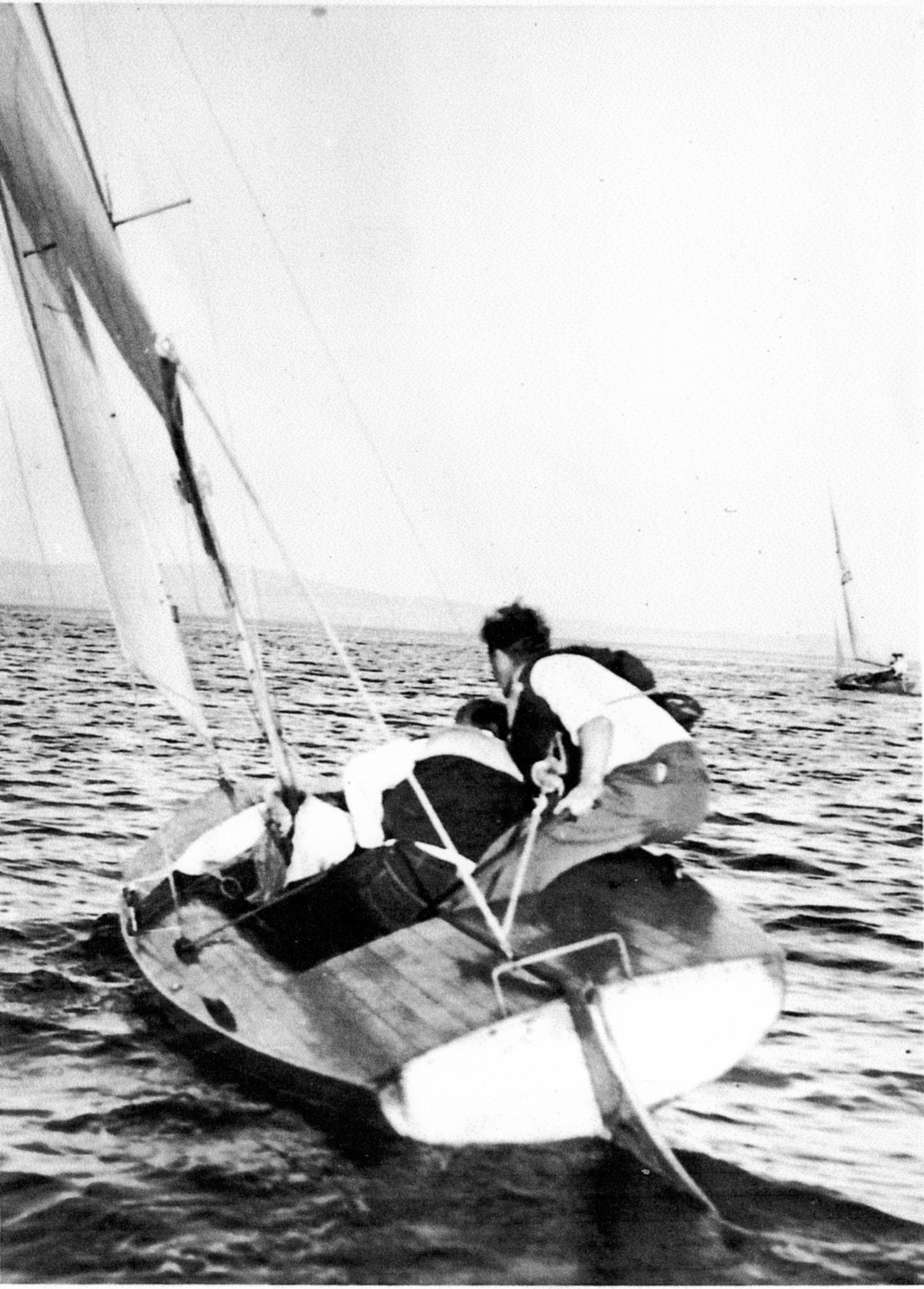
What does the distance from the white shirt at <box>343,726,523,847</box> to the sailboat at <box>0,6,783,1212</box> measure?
0.59 feet

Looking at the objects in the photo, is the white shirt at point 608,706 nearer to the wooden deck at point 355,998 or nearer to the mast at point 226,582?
the wooden deck at point 355,998

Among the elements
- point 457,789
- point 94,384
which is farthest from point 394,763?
point 94,384

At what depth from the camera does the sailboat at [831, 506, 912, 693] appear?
5895 millimetres

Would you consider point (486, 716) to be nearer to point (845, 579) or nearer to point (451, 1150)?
point (451, 1150)

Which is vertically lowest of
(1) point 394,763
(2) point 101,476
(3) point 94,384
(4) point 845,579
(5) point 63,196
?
(1) point 394,763

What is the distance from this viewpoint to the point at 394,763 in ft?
13.5

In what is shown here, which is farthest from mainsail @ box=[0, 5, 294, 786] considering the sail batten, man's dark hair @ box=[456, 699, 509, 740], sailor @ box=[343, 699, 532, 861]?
sailor @ box=[343, 699, 532, 861]

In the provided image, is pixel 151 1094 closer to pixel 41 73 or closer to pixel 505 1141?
pixel 505 1141

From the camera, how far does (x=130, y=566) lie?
5.50 meters

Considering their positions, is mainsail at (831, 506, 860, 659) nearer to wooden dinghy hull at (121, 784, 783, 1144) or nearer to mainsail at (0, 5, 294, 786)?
wooden dinghy hull at (121, 784, 783, 1144)

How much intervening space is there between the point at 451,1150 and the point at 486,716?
6.20 feet

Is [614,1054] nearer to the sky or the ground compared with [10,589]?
nearer to the ground

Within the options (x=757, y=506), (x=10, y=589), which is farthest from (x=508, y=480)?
(x=10, y=589)

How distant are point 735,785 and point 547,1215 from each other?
23.6 ft
